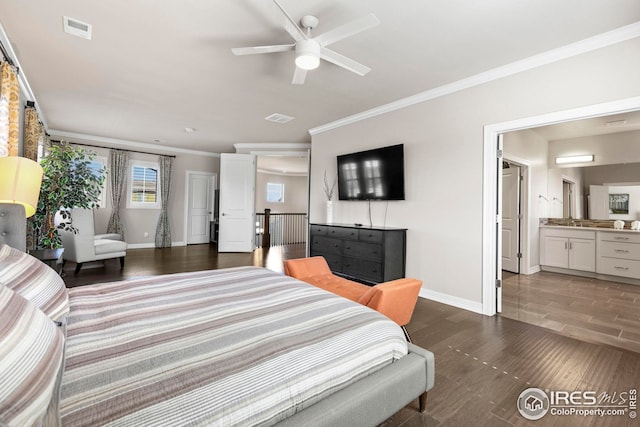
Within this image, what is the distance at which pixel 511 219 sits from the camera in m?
5.25

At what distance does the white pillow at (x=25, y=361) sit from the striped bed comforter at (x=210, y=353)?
0.08 m

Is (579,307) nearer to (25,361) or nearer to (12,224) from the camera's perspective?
(25,361)

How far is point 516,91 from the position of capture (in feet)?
9.89

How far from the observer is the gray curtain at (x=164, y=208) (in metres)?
7.45

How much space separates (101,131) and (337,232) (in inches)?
215

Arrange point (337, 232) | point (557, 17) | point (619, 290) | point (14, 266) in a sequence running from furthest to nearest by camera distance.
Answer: point (337, 232)
point (619, 290)
point (557, 17)
point (14, 266)

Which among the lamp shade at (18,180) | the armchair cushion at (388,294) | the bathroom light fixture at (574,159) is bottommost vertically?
the armchair cushion at (388,294)

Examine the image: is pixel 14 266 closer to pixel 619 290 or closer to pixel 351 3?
pixel 351 3

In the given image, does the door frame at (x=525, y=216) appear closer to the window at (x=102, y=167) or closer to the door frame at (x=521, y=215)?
the door frame at (x=521, y=215)

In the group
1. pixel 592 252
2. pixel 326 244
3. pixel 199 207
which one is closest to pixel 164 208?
pixel 199 207

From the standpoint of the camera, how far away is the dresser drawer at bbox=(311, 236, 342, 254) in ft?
14.6

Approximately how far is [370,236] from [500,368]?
2106 mm

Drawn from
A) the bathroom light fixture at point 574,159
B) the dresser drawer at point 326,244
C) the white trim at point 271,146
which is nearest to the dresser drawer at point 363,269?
the dresser drawer at point 326,244

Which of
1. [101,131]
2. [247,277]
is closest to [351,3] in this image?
[247,277]
